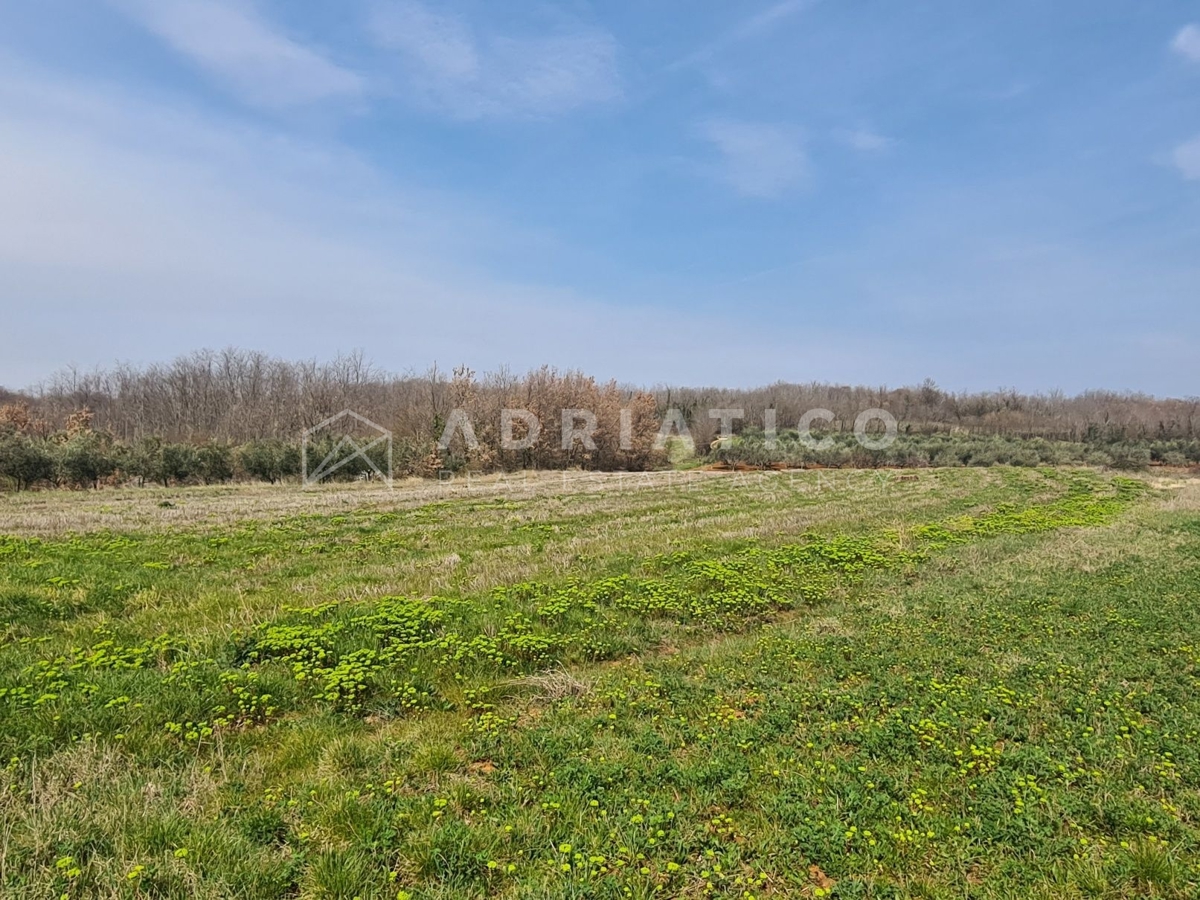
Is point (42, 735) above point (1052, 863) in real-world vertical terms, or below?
above

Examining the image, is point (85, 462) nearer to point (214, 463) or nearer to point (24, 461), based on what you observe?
point (24, 461)

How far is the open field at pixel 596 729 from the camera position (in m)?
3.54

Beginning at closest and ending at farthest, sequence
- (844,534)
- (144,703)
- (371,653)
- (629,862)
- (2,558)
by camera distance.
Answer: (629,862) < (144,703) < (371,653) < (2,558) < (844,534)

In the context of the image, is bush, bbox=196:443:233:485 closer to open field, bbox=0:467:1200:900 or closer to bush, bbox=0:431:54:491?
bush, bbox=0:431:54:491

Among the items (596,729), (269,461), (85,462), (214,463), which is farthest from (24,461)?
(596,729)

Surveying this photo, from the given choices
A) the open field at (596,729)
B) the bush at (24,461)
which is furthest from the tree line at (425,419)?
the open field at (596,729)

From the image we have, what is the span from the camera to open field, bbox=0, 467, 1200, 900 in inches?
139

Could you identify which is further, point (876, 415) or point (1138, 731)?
point (876, 415)

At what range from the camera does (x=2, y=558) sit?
429 inches

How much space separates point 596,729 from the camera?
17.0 feet

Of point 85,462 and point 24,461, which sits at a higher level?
point 24,461

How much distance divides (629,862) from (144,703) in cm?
444

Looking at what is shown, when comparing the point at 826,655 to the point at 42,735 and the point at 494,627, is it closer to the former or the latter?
the point at 494,627

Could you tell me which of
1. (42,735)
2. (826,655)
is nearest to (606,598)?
(826,655)
